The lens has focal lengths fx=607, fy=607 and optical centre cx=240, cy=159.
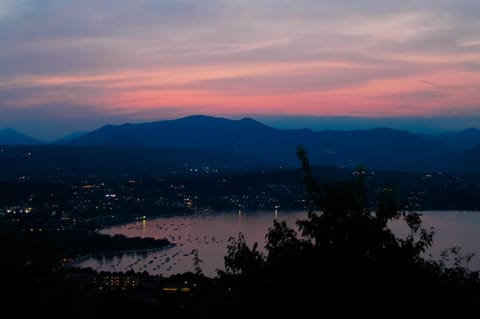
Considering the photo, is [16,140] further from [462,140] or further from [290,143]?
[462,140]

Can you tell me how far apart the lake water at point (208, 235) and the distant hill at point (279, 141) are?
37990 millimetres

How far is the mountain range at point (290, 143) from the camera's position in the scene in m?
75.6

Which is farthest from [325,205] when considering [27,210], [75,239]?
[27,210]

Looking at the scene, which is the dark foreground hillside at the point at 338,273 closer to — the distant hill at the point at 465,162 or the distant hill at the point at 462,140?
the distant hill at the point at 465,162

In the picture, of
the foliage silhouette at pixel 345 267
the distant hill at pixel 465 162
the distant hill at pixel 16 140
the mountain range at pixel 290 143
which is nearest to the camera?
the foliage silhouette at pixel 345 267

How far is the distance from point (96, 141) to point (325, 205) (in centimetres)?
10408

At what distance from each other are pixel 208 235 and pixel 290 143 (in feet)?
233

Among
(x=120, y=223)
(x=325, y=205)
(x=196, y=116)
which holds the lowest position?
(x=120, y=223)

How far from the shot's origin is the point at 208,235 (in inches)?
1035

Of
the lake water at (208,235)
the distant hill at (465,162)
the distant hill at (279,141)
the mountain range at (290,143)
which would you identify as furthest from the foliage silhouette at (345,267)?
the distant hill at (279,141)

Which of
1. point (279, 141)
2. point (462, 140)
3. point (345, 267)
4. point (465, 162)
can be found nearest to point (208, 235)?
point (345, 267)

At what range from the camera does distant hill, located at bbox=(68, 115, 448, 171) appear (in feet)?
268

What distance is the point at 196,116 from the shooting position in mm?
117000

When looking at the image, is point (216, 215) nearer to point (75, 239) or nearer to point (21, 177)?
point (75, 239)
